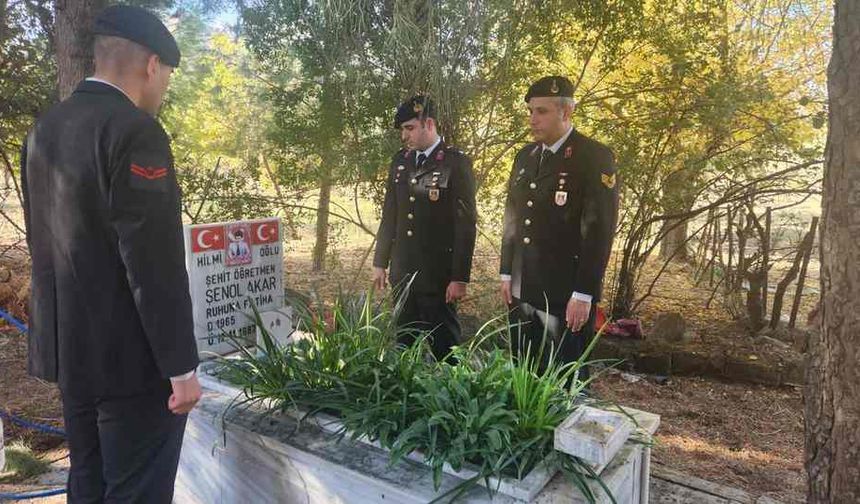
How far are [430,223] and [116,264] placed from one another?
1845 mm

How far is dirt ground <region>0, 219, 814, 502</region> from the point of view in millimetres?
3275

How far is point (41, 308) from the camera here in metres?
1.71

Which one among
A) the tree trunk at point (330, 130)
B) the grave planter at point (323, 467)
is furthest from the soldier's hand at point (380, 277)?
the tree trunk at point (330, 130)

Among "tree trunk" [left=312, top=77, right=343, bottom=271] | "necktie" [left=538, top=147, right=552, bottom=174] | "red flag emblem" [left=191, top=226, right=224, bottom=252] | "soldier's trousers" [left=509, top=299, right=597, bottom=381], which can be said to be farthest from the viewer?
"tree trunk" [left=312, top=77, right=343, bottom=271]

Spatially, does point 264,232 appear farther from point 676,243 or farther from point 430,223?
point 676,243

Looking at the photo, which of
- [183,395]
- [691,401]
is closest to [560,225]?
[183,395]

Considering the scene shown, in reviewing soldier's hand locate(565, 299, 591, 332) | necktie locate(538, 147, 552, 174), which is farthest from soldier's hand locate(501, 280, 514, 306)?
necktie locate(538, 147, 552, 174)

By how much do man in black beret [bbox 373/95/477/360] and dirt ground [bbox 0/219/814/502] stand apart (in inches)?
18.7

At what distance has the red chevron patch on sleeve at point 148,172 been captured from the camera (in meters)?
1.53

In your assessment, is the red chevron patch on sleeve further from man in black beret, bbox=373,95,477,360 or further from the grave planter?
man in black beret, bbox=373,95,477,360

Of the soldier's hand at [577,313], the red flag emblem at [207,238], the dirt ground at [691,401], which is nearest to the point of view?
the red flag emblem at [207,238]

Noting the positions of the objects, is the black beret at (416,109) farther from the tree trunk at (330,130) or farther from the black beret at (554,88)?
the tree trunk at (330,130)

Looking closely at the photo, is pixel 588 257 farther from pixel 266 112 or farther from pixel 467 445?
pixel 266 112

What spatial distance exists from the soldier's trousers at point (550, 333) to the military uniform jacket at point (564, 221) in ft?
0.16
